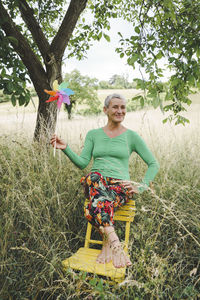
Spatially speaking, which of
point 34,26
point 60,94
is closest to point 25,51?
point 34,26

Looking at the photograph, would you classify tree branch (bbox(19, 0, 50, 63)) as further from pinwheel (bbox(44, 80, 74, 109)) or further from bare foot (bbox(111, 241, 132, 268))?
bare foot (bbox(111, 241, 132, 268))

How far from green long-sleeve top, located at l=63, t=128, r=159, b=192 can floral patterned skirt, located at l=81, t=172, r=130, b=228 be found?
115mm

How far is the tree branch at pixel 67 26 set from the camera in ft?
13.2

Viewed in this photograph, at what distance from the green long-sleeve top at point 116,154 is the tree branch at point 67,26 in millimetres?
2116

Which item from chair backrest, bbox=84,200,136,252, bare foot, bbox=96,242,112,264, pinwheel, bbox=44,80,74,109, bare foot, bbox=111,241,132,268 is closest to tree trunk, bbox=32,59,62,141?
pinwheel, bbox=44,80,74,109

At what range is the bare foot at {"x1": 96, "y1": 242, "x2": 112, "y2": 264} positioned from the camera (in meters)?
2.00

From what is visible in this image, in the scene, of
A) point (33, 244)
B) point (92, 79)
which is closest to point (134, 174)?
point (33, 244)

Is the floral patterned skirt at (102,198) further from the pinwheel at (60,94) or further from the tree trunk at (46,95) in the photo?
the tree trunk at (46,95)

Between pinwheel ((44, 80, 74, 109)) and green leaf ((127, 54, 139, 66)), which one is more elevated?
green leaf ((127, 54, 139, 66))

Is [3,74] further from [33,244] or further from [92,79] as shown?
[92,79]

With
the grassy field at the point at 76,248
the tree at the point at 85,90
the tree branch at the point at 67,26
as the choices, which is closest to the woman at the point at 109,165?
the grassy field at the point at 76,248

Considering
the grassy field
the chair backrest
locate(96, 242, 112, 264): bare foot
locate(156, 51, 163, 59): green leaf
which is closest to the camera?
the grassy field

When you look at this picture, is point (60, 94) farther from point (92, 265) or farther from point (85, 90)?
point (85, 90)

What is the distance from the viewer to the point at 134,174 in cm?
337
